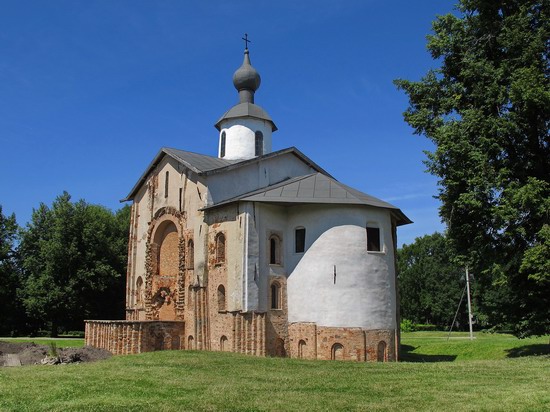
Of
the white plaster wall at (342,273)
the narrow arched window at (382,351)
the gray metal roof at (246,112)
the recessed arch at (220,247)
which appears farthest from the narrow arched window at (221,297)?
the gray metal roof at (246,112)

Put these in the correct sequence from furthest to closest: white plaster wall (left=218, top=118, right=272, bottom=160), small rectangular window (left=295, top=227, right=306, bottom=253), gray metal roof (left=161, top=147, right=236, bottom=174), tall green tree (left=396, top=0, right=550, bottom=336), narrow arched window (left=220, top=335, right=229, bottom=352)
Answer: white plaster wall (left=218, top=118, right=272, bottom=160)
gray metal roof (left=161, top=147, right=236, bottom=174)
small rectangular window (left=295, top=227, right=306, bottom=253)
narrow arched window (left=220, top=335, right=229, bottom=352)
tall green tree (left=396, top=0, right=550, bottom=336)

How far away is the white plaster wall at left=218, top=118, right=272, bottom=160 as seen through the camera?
1182 inches

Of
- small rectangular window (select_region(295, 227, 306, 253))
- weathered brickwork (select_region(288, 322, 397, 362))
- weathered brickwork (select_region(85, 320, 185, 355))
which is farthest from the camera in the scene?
small rectangular window (select_region(295, 227, 306, 253))

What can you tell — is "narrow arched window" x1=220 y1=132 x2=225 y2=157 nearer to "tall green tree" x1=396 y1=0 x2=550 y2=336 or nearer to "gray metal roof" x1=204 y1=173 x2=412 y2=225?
"gray metal roof" x1=204 y1=173 x2=412 y2=225

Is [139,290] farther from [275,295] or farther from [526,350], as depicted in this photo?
[526,350]

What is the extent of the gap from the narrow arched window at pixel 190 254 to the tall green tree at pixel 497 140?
11284mm

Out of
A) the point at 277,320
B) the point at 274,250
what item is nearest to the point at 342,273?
the point at 274,250

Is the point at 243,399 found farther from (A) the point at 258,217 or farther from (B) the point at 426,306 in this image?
(B) the point at 426,306

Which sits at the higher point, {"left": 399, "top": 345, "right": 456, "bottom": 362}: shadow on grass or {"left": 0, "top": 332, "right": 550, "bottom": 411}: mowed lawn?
{"left": 0, "top": 332, "right": 550, "bottom": 411}: mowed lawn

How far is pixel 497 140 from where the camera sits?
18.6 m

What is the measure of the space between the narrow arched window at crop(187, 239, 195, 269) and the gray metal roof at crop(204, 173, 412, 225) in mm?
2335

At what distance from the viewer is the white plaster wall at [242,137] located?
30.0 meters

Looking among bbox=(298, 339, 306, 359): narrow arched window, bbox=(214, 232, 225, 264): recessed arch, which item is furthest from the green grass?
bbox=(214, 232, 225, 264): recessed arch

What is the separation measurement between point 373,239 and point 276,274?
444cm
